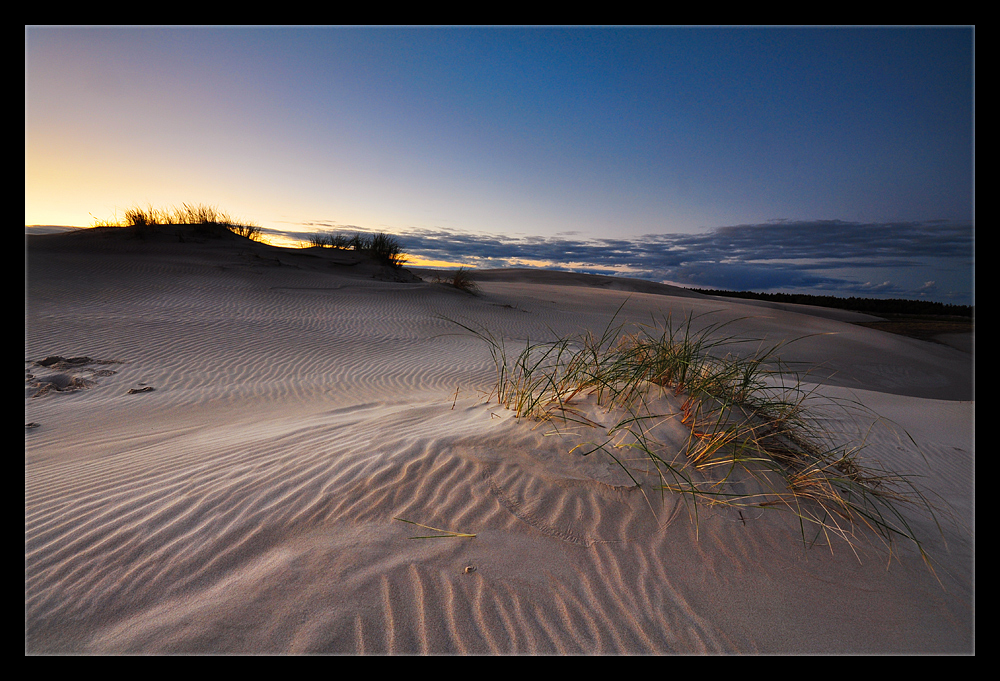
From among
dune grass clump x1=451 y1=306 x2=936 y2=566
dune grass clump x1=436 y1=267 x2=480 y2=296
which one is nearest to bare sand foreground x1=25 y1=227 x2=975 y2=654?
dune grass clump x1=451 y1=306 x2=936 y2=566

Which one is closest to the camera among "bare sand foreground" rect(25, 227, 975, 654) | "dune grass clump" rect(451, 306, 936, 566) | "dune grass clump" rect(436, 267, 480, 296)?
"bare sand foreground" rect(25, 227, 975, 654)

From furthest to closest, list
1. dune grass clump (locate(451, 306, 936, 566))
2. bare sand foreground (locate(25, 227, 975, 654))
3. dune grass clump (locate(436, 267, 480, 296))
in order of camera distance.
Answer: dune grass clump (locate(436, 267, 480, 296)), dune grass clump (locate(451, 306, 936, 566)), bare sand foreground (locate(25, 227, 975, 654))

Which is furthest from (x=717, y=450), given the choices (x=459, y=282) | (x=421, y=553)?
(x=459, y=282)

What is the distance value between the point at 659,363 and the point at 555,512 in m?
1.78

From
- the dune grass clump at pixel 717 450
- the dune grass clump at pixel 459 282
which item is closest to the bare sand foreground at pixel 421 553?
the dune grass clump at pixel 717 450

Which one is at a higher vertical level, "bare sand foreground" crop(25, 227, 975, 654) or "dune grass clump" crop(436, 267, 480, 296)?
"dune grass clump" crop(436, 267, 480, 296)

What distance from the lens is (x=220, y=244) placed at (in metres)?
18.8

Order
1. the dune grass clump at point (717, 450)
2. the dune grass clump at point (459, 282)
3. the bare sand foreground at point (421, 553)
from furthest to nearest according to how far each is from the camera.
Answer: the dune grass clump at point (459, 282)
the dune grass clump at point (717, 450)
the bare sand foreground at point (421, 553)

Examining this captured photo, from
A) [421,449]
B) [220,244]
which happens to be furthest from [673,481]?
[220,244]

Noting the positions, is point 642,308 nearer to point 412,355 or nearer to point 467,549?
point 412,355

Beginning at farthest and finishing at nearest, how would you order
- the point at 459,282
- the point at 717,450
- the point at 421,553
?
the point at 459,282
the point at 717,450
the point at 421,553

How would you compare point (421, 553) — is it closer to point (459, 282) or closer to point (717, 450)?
point (717, 450)

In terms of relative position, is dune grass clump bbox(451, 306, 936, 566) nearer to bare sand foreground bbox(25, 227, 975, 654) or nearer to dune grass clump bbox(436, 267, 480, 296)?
bare sand foreground bbox(25, 227, 975, 654)

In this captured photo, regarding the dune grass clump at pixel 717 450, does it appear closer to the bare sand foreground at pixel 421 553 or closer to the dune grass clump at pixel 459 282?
the bare sand foreground at pixel 421 553
